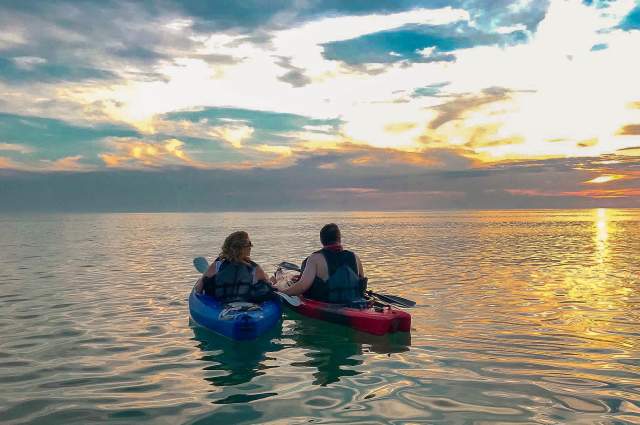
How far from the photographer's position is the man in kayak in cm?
1359

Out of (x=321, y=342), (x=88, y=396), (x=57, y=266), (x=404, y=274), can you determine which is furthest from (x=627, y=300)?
(x=57, y=266)

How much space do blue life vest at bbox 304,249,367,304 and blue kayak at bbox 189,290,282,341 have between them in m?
1.50

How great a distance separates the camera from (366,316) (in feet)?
40.8

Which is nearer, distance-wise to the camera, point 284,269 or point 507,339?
point 507,339

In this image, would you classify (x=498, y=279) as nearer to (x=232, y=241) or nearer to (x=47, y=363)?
(x=232, y=241)

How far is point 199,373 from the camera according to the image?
975 cm

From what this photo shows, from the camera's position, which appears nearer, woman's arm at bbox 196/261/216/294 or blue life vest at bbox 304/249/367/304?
blue life vest at bbox 304/249/367/304

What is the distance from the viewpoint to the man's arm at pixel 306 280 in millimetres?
13767

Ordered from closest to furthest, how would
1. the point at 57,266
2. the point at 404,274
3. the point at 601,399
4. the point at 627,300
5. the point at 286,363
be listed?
the point at 601,399 → the point at 286,363 → the point at 627,300 → the point at 404,274 → the point at 57,266

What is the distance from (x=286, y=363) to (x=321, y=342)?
2.04 metres

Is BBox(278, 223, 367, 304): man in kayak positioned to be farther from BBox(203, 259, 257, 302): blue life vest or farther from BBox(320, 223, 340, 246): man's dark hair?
BBox(203, 259, 257, 302): blue life vest

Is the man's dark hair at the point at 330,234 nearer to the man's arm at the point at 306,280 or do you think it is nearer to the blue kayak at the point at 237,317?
the man's arm at the point at 306,280

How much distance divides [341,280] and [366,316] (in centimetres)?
159

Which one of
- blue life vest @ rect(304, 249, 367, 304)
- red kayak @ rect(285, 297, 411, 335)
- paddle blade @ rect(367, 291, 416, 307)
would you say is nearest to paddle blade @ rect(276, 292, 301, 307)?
red kayak @ rect(285, 297, 411, 335)
